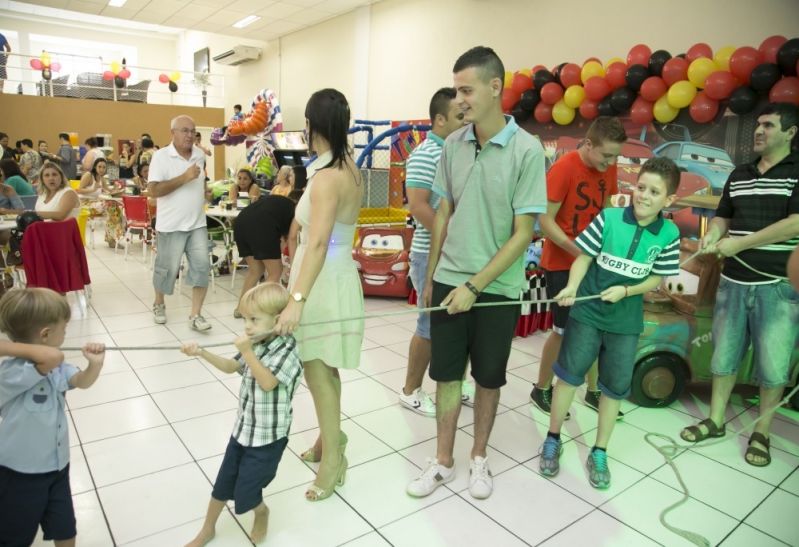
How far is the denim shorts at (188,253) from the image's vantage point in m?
4.43

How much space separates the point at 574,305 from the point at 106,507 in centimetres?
220

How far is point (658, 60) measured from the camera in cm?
466

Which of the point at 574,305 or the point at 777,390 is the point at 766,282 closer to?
the point at 777,390

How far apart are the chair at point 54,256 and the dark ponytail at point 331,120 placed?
3.15m

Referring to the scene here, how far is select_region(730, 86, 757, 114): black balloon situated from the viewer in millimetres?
4109

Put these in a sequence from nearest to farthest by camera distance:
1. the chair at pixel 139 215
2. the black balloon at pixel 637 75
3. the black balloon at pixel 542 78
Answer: the black balloon at pixel 637 75, the black balloon at pixel 542 78, the chair at pixel 139 215

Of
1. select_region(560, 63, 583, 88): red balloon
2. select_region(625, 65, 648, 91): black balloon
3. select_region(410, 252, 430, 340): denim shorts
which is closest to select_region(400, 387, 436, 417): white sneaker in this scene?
select_region(410, 252, 430, 340): denim shorts

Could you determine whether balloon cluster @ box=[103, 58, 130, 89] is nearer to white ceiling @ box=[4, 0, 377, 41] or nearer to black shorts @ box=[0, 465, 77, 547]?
white ceiling @ box=[4, 0, 377, 41]

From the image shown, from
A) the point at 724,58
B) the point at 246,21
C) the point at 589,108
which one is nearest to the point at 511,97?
the point at 589,108

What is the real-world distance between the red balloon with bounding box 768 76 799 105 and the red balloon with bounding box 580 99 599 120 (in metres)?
1.56

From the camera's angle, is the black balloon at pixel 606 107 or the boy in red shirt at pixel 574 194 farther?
the black balloon at pixel 606 107

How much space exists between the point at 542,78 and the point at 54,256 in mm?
4809

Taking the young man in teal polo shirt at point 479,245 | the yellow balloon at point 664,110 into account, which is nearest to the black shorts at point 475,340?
the young man in teal polo shirt at point 479,245

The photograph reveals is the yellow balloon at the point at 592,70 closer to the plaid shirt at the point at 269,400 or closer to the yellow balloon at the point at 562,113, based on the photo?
the yellow balloon at the point at 562,113
